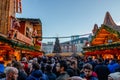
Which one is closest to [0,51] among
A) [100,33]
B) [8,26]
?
[8,26]

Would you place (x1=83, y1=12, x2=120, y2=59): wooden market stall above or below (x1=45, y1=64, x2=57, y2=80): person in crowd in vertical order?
above

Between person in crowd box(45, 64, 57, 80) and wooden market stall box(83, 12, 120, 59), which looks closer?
person in crowd box(45, 64, 57, 80)

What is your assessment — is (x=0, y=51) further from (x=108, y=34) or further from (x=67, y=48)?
(x=67, y=48)

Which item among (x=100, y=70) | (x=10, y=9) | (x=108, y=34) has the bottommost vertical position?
(x=100, y=70)

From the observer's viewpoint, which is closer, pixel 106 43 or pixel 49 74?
pixel 49 74

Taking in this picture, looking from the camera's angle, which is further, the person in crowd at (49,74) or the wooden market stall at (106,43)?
the wooden market stall at (106,43)

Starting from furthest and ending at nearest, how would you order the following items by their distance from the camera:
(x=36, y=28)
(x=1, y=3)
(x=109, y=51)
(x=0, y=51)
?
1. (x=36, y=28)
2. (x=1, y=3)
3. (x=109, y=51)
4. (x=0, y=51)

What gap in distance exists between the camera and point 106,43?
94.9ft

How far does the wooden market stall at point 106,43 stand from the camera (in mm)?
23750

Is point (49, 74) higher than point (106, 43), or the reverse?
point (106, 43)

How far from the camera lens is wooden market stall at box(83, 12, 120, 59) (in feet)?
77.9

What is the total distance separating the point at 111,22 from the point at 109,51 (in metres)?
16.4

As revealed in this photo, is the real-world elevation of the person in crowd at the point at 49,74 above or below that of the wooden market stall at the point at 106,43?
below

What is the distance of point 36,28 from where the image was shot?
55.1m
